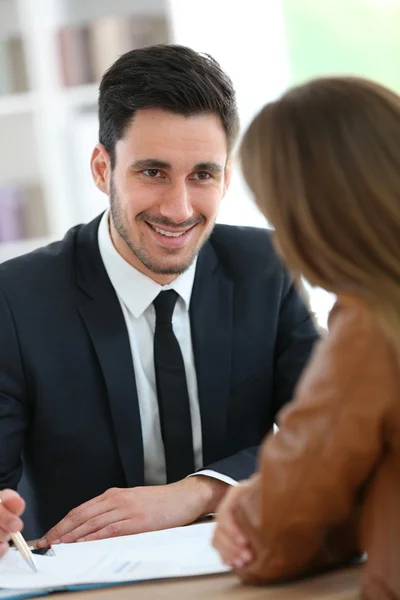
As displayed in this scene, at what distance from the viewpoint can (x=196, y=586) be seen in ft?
3.95

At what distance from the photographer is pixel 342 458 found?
3.26 feet

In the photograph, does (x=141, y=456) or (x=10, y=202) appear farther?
(x=10, y=202)

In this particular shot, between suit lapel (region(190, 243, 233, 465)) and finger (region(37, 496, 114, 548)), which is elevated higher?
suit lapel (region(190, 243, 233, 465))

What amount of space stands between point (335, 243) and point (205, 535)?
26.2 inches

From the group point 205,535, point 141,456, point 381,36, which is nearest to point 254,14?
point 381,36

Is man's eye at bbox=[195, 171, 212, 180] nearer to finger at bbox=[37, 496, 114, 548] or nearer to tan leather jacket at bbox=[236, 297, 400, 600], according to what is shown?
finger at bbox=[37, 496, 114, 548]

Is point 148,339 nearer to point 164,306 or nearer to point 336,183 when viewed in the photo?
point 164,306

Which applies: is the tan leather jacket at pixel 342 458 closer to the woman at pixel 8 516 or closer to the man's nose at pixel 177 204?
the woman at pixel 8 516

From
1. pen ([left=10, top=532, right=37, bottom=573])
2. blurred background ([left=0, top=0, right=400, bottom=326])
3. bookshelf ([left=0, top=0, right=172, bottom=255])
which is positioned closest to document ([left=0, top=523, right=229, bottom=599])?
pen ([left=10, top=532, right=37, bottom=573])

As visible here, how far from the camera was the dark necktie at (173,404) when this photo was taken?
1.97 meters

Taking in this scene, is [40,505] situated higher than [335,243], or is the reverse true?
[335,243]

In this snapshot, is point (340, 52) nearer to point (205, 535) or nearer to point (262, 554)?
point (205, 535)

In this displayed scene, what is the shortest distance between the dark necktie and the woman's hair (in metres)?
0.93

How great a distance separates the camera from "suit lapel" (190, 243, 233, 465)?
6.61ft
